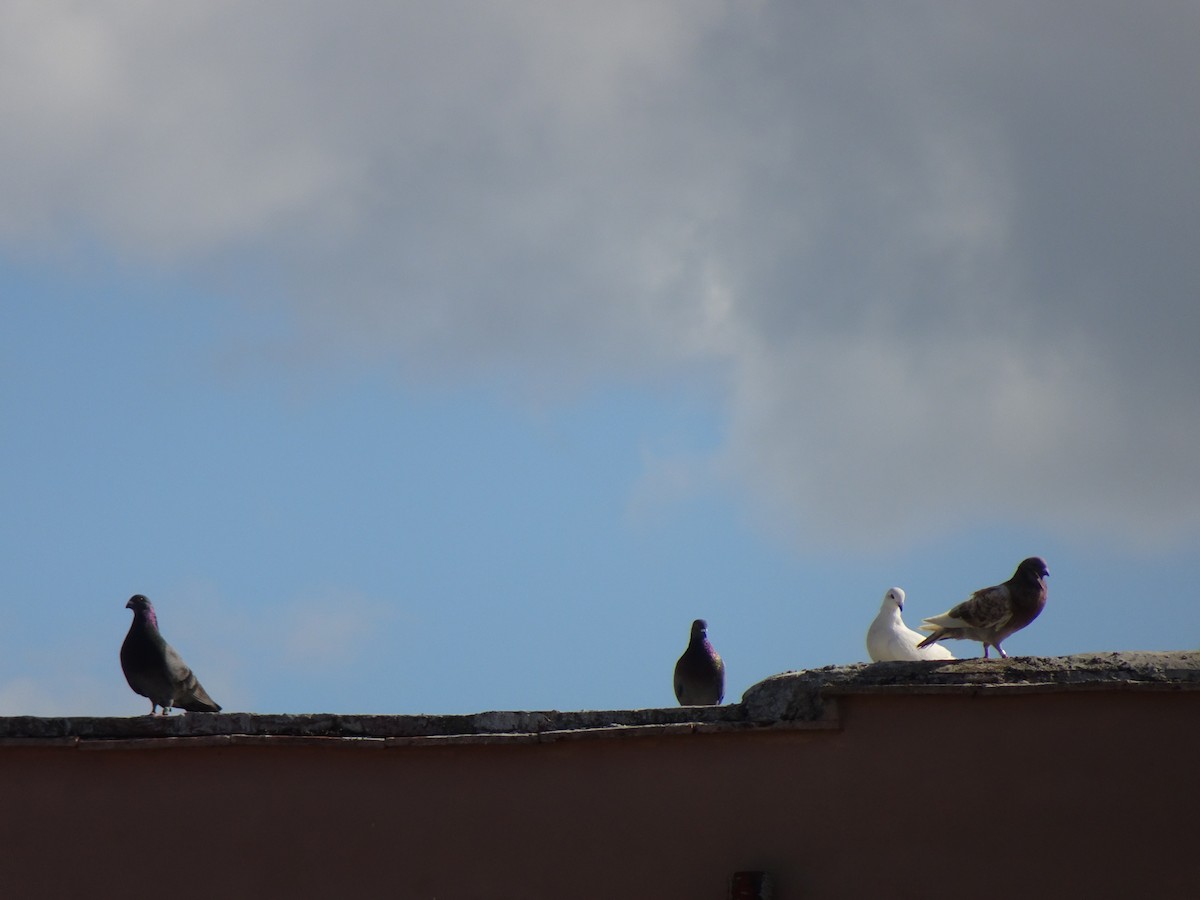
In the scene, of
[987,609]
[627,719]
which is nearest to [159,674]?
[627,719]

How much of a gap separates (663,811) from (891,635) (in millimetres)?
4540

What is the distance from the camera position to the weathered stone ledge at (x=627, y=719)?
615 centimetres

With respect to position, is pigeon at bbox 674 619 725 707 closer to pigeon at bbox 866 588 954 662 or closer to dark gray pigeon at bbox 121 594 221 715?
pigeon at bbox 866 588 954 662

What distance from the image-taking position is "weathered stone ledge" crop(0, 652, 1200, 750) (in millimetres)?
6152

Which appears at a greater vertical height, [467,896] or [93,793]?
[93,793]

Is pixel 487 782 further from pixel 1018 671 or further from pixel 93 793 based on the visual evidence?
pixel 1018 671

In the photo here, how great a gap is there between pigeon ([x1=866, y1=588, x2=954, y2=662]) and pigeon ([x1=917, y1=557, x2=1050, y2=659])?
2208mm

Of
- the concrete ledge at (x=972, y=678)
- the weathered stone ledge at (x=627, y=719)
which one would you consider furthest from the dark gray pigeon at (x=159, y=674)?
the concrete ledge at (x=972, y=678)

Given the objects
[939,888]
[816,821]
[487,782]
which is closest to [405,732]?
[487,782]

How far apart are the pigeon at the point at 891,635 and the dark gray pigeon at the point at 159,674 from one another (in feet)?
14.4

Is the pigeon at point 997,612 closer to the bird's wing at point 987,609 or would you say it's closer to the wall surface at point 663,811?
the bird's wing at point 987,609

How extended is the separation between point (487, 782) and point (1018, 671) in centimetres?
221

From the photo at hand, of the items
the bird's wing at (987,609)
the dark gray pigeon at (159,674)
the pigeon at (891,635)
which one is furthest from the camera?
the pigeon at (891,635)

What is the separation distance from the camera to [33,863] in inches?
248
